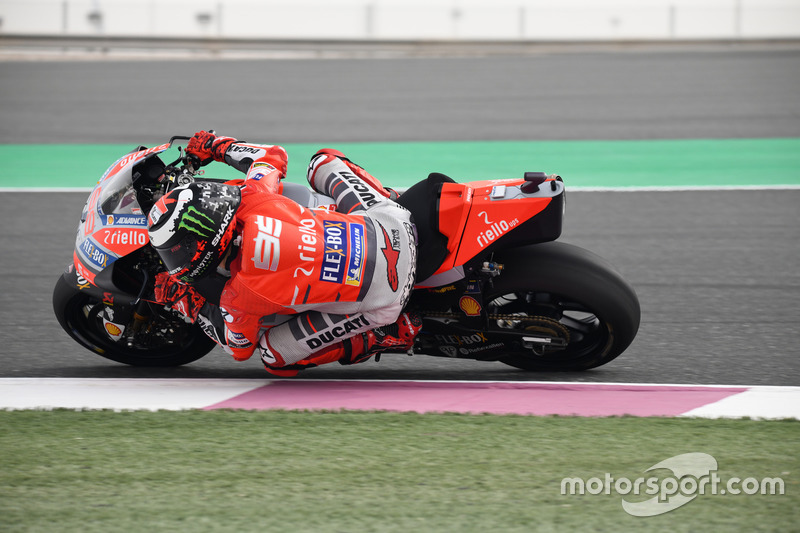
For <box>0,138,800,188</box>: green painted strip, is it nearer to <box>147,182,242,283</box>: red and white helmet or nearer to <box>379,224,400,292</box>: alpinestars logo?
<box>379,224,400,292</box>: alpinestars logo

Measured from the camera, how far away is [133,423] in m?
4.12

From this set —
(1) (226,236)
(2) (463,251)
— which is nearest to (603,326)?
(2) (463,251)

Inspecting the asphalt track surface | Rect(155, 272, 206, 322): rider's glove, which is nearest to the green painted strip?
the asphalt track surface

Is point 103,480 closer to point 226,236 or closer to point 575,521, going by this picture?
point 226,236

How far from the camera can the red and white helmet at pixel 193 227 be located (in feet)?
12.8

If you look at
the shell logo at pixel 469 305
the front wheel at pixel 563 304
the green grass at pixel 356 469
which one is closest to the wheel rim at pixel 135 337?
the green grass at pixel 356 469

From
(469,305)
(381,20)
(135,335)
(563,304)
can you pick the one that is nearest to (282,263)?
(469,305)

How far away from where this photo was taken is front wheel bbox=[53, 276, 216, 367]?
4.82 m

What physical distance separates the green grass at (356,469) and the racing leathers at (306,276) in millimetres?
378

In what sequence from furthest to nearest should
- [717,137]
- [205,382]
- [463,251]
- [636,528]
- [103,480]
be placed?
[717,137] → [205,382] → [463,251] → [103,480] → [636,528]

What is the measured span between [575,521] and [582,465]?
0.42m

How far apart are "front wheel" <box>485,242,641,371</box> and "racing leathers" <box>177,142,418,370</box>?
50 cm

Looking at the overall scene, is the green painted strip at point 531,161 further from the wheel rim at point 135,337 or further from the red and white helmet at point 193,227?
the red and white helmet at point 193,227

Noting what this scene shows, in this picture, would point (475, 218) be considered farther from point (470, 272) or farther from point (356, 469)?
point (356, 469)
